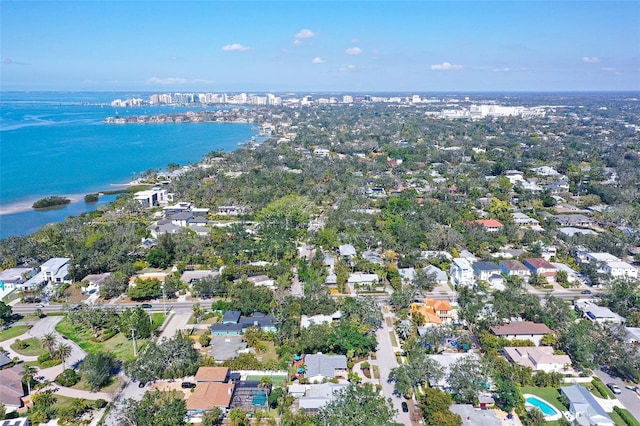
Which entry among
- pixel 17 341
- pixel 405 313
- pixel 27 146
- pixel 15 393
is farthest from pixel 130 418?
pixel 27 146

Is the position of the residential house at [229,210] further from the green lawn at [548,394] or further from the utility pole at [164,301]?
the green lawn at [548,394]

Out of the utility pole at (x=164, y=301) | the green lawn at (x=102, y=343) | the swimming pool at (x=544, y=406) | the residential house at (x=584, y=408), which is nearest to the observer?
the residential house at (x=584, y=408)

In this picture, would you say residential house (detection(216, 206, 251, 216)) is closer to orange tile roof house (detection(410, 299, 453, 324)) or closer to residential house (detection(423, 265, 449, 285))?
residential house (detection(423, 265, 449, 285))

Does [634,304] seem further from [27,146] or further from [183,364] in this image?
[27,146]

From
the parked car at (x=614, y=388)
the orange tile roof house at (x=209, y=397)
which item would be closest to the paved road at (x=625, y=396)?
the parked car at (x=614, y=388)

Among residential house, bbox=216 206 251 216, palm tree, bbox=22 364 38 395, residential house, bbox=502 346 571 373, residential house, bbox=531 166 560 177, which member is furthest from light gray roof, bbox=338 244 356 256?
residential house, bbox=531 166 560 177

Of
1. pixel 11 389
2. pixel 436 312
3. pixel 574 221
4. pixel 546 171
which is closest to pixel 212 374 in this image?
pixel 11 389

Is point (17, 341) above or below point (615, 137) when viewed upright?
below
